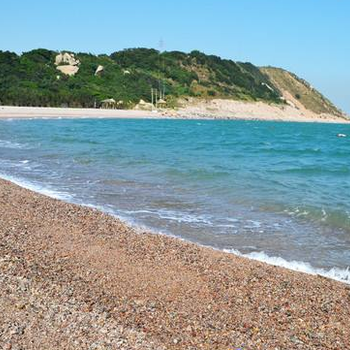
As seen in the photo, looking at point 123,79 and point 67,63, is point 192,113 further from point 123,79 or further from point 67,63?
point 67,63

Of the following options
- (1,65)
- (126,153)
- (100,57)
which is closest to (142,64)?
(100,57)

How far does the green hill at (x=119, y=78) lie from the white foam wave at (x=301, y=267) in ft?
248

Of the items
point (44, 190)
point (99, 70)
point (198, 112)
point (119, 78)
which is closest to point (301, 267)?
point (44, 190)

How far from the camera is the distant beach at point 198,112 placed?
70.4m

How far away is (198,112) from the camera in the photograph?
365 feet

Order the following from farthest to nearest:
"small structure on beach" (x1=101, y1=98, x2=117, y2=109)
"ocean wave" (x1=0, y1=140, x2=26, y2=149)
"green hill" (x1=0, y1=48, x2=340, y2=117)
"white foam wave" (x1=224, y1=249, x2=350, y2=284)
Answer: "small structure on beach" (x1=101, y1=98, x2=117, y2=109) → "green hill" (x1=0, y1=48, x2=340, y2=117) → "ocean wave" (x1=0, y1=140, x2=26, y2=149) → "white foam wave" (x1=224, y1=249, x2=350, y2=284)

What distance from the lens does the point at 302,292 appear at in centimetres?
595

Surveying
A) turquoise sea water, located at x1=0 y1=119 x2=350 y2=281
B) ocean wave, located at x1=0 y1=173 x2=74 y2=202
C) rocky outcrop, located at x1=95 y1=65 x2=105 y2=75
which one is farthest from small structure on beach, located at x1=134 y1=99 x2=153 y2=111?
ocean wave, located at x1=0 y1=173 x2=74 y2=202

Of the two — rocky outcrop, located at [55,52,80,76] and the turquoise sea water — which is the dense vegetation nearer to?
rocky outcrop, located at [55,52,80,76]

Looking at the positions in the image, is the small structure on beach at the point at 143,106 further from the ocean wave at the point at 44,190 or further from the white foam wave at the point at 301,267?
the white foam wave at the point at 301,267

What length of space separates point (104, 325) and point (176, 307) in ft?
3.20

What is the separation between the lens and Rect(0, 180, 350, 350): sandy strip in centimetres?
441

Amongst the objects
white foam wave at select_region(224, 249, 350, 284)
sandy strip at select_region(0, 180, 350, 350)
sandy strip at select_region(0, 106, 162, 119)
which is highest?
sandy strip at select_region(0, 106, 162, 119)

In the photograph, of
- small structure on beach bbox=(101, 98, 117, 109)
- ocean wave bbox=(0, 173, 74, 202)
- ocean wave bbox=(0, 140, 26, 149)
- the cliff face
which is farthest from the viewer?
the cliff face
